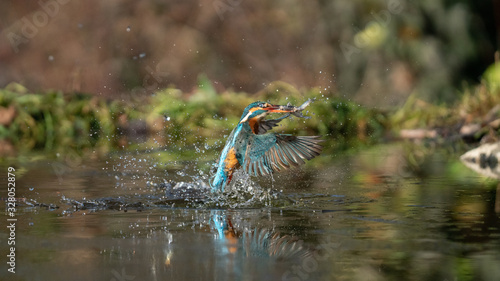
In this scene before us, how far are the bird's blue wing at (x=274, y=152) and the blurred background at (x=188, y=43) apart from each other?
460 inches

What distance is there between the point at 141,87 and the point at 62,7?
3.07 metres

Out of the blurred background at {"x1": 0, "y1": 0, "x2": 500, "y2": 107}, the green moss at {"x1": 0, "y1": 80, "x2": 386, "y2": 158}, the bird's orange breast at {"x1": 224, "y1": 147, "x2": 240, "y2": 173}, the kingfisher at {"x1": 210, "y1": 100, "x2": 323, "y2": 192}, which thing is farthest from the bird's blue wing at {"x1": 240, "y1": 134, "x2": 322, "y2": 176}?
the blurred background at {"x1": 0, "y1": 0, "x2": 500, "y2": 107}

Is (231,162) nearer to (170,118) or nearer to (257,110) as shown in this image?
(257,110)

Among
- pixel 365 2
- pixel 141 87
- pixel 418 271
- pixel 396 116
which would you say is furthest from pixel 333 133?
pixel 418 271

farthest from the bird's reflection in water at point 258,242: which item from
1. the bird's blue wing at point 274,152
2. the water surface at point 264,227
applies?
the bird's blue wing at point 274,152

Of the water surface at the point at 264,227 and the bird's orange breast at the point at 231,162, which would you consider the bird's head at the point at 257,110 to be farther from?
the water surface at the point at 264,227

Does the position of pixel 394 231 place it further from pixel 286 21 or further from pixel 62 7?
pixel 62 7

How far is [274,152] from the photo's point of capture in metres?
6.21

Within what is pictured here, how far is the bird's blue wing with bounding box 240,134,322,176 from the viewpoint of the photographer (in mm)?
6176

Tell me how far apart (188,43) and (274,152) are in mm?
13426

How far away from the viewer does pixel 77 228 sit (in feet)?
16.2

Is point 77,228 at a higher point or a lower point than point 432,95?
lower

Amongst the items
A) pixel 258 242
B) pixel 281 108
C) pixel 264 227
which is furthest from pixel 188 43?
pixel 258 242

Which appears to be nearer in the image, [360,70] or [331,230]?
[331,230]
